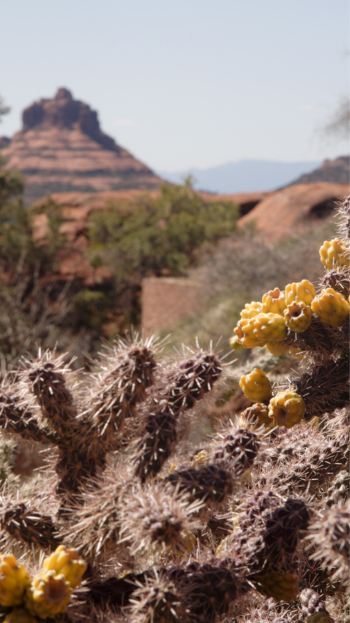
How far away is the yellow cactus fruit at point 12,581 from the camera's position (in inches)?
46.2

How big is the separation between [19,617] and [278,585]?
65 centimetres

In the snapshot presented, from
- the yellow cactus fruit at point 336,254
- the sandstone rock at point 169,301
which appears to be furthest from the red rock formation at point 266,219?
the yellow cactus fruit at point 336,254

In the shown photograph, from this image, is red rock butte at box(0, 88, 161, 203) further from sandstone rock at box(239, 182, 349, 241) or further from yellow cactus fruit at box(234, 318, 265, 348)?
yellow cactus fruit at box(234, 318, 265, 348)

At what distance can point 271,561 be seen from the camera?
1.32 meters

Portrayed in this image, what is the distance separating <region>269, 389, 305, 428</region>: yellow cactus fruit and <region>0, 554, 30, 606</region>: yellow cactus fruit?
31.3 inches

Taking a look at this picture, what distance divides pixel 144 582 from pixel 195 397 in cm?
51

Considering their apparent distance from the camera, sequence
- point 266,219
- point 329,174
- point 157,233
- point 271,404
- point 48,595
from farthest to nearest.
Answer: point 329,174 < point 266,219 < point 157,233 < point 271,404 < point 48,595

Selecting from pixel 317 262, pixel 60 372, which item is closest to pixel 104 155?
pixel 317 262

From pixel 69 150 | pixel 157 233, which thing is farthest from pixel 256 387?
pixel 69 150

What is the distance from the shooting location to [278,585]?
1320 millimetres

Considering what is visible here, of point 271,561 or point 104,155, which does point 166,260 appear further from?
point 104,155

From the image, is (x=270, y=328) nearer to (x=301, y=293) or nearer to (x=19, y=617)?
(x=301, y=293)

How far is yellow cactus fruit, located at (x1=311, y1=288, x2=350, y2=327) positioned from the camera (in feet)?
4.68

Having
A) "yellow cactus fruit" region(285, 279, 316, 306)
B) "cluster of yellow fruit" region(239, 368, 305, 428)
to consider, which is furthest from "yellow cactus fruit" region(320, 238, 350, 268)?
"cluster of yellow fruit" region(239, 368, 305, 428)
